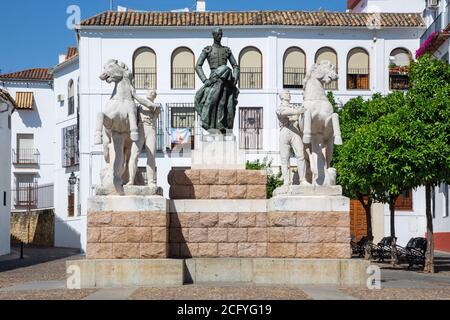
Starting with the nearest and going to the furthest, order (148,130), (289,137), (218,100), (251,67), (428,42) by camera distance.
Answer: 1. (148,130)
2. (289,137)
3. (218,100)
4. (428,42)
5. (251,67)

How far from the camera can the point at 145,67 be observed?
5350 centimetres

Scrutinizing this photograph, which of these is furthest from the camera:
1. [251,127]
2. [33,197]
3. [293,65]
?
[33,197]

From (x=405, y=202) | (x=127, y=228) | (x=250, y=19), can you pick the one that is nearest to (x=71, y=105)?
(x=250, y=19)

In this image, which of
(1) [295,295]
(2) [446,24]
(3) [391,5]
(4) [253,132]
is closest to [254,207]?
(1) [295,295]

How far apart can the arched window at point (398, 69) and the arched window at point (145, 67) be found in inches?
497

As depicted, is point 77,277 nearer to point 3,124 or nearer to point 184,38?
point 3,124

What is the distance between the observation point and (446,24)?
46000 mm

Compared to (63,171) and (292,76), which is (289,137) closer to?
(292,76)

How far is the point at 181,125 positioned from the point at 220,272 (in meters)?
33.6

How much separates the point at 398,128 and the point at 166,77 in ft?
82.1

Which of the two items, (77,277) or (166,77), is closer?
(77,277)

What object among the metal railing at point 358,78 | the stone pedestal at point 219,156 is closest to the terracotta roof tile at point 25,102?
the metal railing at point 358,78

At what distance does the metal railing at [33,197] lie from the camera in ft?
207

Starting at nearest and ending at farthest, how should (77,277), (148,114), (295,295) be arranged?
(295,295), (77,277), (148,114)
